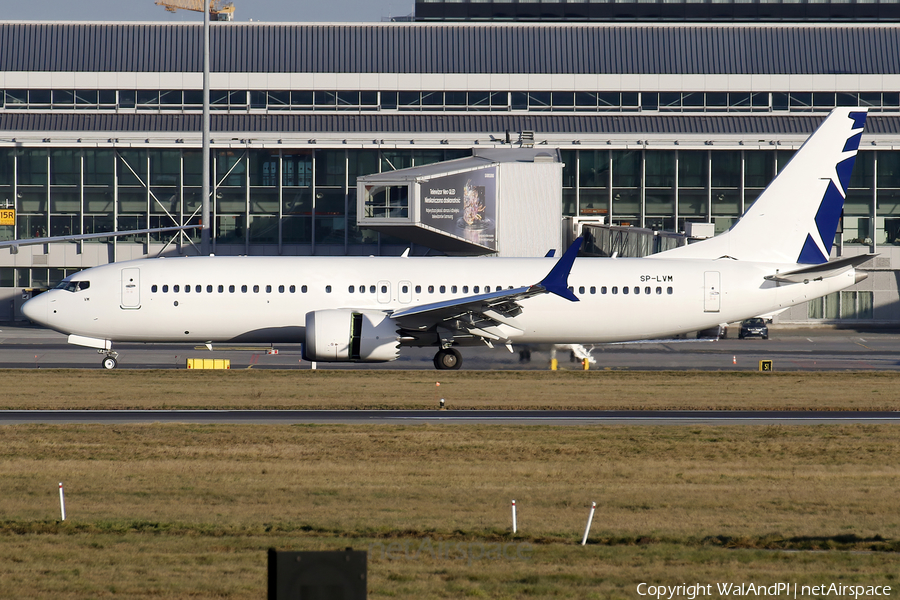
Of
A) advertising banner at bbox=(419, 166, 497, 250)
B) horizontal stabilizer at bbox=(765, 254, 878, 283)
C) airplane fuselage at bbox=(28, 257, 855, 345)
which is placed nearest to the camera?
airplane fuselage at bbox=(28, 257, 855, 345)

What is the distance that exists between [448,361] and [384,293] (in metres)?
3.35

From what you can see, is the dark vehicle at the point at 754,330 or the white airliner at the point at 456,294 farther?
the dark vehicle at the point at 754,330

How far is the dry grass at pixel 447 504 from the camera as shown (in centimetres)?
1184

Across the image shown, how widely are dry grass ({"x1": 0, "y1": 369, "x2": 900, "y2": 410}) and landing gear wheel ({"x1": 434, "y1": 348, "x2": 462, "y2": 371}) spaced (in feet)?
4.67

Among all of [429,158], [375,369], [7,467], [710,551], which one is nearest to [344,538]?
[710,551]

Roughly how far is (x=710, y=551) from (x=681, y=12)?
7534 cm

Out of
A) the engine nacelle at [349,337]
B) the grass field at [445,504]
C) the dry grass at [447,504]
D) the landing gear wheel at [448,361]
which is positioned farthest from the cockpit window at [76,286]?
the dry grass at [447,504]

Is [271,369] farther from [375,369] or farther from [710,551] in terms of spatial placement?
[710,551]

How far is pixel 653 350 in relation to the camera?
145ft

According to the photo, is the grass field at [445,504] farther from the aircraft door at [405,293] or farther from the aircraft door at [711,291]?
the aircraft door at [711,291]

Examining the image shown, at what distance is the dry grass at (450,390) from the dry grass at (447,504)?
14.1 ft

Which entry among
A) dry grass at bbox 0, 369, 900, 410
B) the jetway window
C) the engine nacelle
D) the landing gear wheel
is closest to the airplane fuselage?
the landing gear wheel

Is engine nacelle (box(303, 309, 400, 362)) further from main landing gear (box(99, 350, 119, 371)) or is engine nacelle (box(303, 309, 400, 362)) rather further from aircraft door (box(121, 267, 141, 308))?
main landing gear (box(99, 350, 119, 371))

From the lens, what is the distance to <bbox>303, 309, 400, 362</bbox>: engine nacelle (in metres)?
33.1
